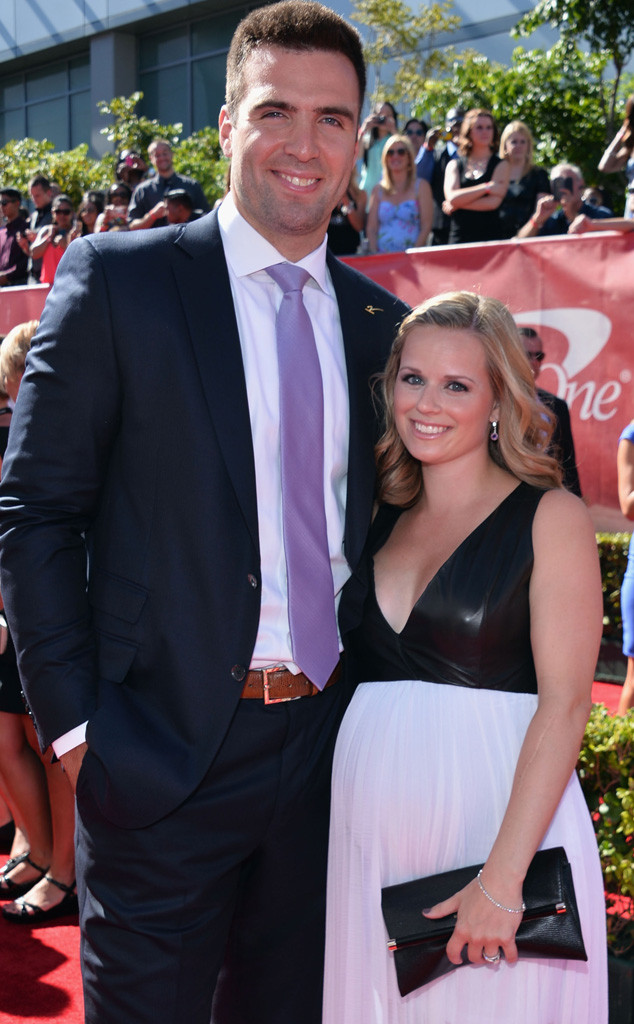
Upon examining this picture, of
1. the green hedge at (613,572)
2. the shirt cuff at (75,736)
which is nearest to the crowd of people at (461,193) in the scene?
the green hedge at (613,572)

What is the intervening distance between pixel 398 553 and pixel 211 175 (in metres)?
15.9

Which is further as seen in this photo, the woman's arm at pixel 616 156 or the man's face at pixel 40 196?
the man's face at pixel 40 196

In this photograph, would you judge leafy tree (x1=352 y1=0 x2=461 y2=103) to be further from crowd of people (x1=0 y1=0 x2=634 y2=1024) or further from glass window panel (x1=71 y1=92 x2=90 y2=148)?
crowd of people (x1=0 y1=0 x2=634 y2=1024)

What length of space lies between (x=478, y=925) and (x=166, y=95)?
25021 millimetres

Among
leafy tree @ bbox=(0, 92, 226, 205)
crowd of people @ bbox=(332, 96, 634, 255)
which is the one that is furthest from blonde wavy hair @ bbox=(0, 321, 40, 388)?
leafy tree @ bbox=(0, 92, 226, 205)

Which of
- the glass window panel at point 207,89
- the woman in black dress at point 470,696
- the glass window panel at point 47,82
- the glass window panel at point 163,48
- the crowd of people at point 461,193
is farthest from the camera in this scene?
the glass window panel at point 47,82

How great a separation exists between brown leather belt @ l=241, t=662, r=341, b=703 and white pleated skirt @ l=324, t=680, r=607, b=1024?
185mm

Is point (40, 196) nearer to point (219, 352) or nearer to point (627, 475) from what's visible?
point (627, 475)

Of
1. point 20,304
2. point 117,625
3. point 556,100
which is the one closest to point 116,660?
point 117,625

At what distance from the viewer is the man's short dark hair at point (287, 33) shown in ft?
7.50

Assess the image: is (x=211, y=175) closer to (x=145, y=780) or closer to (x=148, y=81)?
(x=148, y=81)

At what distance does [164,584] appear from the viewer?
6.93ft

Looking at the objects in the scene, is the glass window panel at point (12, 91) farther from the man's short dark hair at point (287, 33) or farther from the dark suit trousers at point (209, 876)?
the dark suit trousers at point (209, 876)

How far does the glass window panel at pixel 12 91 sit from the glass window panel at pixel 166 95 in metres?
4.55
